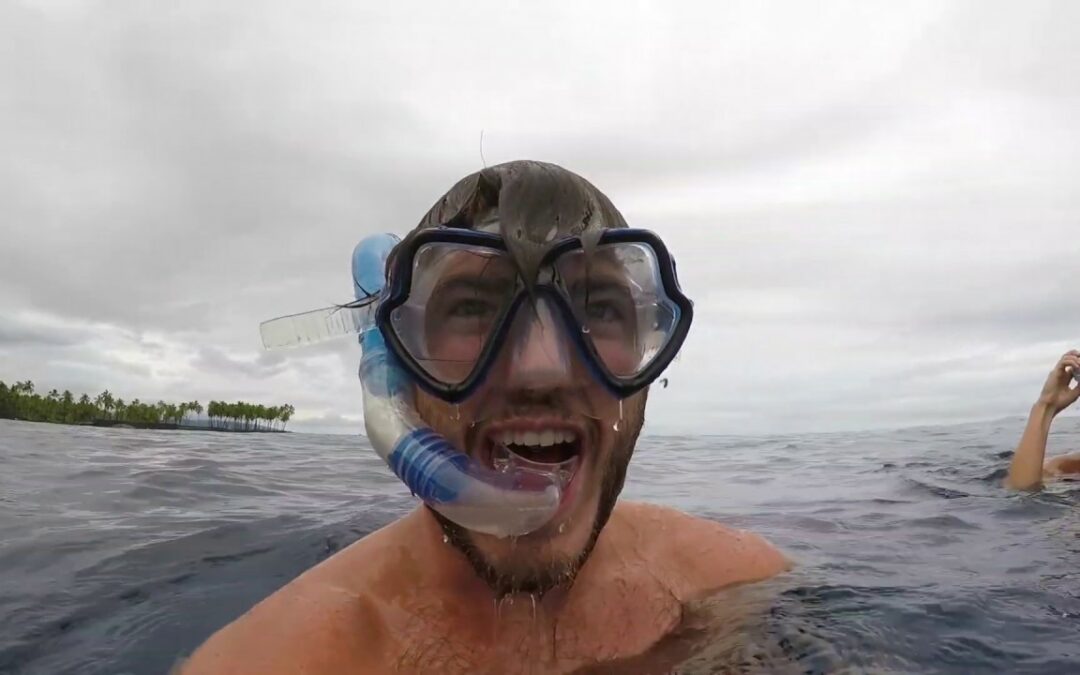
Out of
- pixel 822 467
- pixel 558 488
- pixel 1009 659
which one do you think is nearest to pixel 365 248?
pixel 558 488

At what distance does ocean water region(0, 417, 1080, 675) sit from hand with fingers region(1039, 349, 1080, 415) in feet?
3.01

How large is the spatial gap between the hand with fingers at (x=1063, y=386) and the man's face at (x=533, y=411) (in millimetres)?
6203

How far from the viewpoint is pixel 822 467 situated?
33.5 feet

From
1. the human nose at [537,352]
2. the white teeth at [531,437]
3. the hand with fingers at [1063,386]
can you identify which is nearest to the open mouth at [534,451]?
the white teeth at [531,437]

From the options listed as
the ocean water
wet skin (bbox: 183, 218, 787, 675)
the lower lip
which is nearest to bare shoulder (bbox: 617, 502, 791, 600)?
the ocean water

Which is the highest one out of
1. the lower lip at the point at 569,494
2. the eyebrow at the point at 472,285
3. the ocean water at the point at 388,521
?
the eyebrow at the point at 472,285

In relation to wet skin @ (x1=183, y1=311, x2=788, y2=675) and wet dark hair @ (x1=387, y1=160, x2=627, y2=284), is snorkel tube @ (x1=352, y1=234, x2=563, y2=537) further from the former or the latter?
wet dark hair @ (x1=387, y1=160, x2=627, y2=284)

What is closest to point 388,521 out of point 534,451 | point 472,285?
point 534,451

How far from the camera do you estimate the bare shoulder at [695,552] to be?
9.33 ft

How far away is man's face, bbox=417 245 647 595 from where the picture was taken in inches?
76.5

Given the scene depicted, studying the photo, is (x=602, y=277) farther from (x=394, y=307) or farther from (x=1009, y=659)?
(x=1009, y=659)

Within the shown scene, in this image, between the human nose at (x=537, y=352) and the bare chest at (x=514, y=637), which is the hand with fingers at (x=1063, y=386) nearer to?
the bare chest at (x=514, y=637)

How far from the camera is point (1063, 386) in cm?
675

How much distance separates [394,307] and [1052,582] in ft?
9.64
